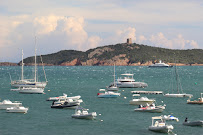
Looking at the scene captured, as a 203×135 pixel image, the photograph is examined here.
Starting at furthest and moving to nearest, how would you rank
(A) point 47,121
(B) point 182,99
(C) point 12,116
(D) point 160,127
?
(B) point 182,99 → (C) point 12,116 → (A) point 47,121 → (D) point 160,127

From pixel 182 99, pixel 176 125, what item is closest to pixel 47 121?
pixel 176 125

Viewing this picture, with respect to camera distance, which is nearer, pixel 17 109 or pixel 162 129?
pixel 162 129

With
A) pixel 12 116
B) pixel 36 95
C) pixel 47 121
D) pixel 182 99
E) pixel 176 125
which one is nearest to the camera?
pixel 176 125

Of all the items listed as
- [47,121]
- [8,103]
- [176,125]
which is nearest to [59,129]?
[47,121]

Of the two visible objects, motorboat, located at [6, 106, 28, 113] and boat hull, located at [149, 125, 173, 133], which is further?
motorboat, located at [6, 106, 28, 113]

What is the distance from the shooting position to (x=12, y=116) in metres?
56.3

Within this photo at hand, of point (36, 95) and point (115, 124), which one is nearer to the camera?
point (115, 124)

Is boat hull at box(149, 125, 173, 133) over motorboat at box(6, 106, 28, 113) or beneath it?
beneath

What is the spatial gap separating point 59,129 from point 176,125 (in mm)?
15033

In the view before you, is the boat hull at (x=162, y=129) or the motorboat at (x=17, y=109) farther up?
the motorboat at (x=17, y=109)

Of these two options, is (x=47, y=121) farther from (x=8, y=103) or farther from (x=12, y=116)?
(x=8, y=103)

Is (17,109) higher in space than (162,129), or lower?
higher

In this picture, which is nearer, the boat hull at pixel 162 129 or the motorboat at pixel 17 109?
the boat hull at pixel 162 129

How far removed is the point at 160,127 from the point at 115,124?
7.66 meters
